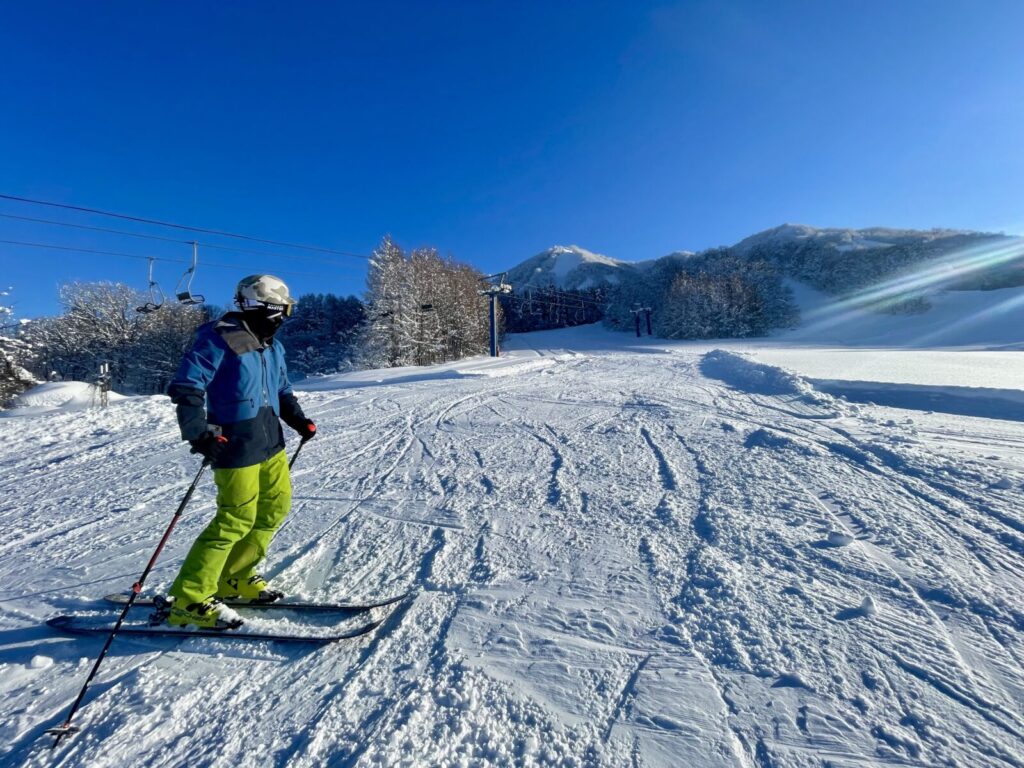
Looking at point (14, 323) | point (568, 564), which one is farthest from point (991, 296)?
point (14, 323)

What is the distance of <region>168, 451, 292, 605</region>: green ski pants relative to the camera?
8.05 ft

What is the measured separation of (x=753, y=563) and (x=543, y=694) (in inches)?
69.1

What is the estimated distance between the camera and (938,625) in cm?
223

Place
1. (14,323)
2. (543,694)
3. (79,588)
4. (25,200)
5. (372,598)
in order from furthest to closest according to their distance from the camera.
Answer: (14,323)
(25,200)
(79,588)
(372,598)
(543,694)

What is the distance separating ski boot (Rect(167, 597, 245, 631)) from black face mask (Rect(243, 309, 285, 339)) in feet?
5.30

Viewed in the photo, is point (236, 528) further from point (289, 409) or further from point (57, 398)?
point (57, 398)

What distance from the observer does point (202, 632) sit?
7.89 feet

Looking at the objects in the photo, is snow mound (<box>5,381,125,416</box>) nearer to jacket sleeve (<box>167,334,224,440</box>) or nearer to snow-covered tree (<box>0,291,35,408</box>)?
snow-covered tree (<box>0,291,35,408</box>)

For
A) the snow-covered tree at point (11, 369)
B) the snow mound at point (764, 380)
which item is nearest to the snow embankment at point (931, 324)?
the snow mound at point (764, 380)

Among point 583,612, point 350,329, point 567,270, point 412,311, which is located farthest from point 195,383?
point 567,270

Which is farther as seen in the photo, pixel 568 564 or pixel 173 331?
pixel 173 331

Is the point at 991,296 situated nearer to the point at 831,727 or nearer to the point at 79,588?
the point at 831,727

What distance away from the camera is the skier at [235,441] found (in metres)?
2.37

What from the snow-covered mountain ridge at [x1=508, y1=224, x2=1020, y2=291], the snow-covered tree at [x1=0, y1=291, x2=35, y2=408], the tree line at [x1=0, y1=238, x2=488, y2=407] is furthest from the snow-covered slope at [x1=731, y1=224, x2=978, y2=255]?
the snow-covered tree at [x1=0, y1=291, x2=35, y2=408]
